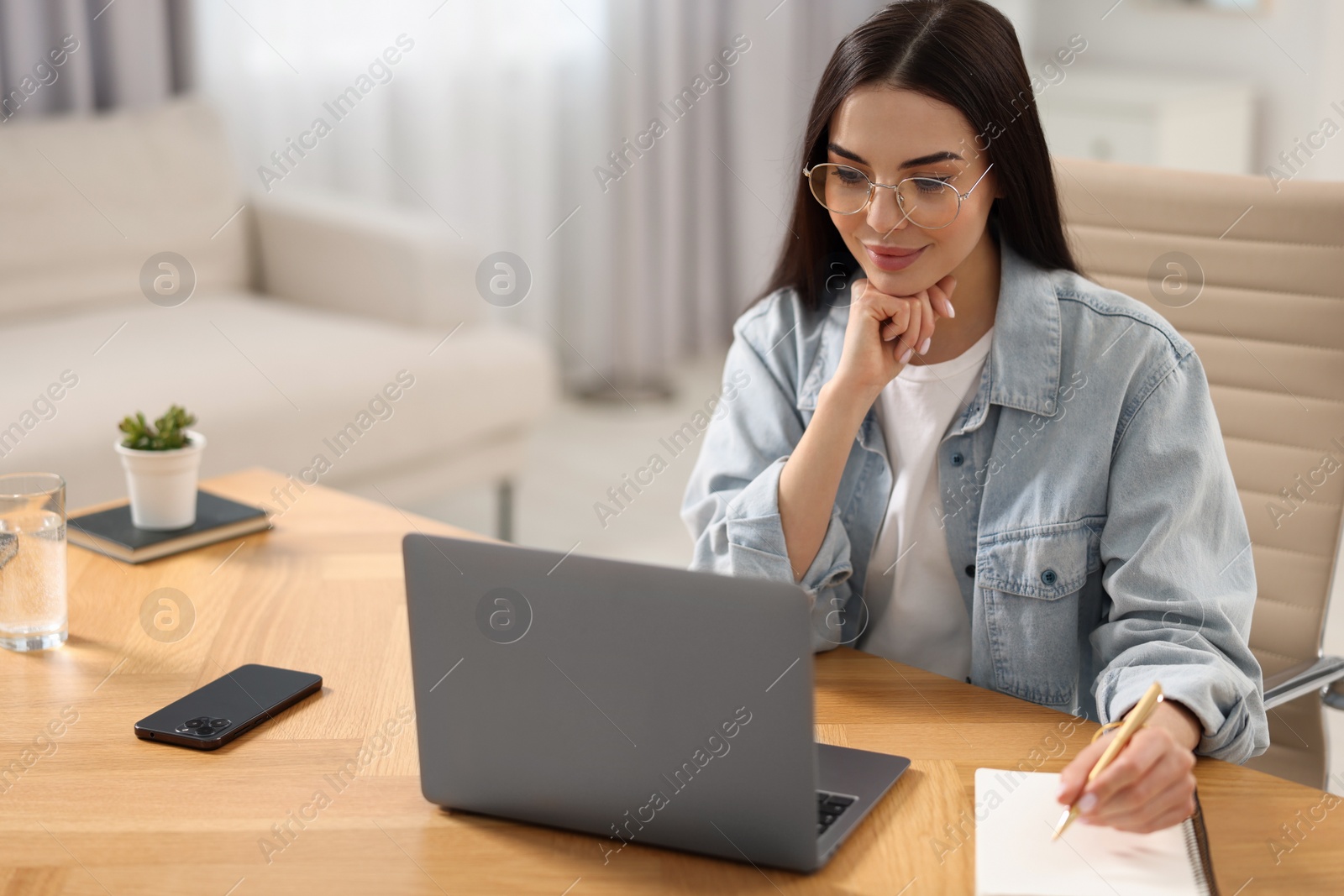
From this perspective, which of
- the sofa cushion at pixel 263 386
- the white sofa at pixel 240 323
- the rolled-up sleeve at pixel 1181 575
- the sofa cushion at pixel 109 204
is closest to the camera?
the rolled-up sleeve at pixel 1181 575

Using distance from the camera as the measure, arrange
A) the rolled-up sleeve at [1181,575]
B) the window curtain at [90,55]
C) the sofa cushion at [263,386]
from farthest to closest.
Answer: the window curtain at [90,55], the sofa cushion at [263,386], the rolled-up sleeve at [1181,575]

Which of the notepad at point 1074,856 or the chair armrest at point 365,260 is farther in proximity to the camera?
the chair armrest at point 365,260

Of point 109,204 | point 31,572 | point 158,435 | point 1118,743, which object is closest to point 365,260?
point 109,204

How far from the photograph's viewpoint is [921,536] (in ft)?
4.14

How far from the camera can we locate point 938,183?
115 centimetres

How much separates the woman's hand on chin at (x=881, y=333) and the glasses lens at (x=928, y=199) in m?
0.09

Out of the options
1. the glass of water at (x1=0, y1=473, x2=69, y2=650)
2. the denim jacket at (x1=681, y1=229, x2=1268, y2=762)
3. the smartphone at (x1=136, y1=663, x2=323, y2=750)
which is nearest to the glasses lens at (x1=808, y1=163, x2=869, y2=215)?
the denim jacket at (x1=681, y1=229, x2=1268, y2=762)

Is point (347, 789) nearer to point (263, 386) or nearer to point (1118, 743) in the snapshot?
point (1118, 743)

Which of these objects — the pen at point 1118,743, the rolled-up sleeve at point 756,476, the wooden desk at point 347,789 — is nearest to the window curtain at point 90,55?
the wooden desk at point 347,789

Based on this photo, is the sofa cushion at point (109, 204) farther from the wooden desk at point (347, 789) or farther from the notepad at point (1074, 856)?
the notepad at point (1074, 856)

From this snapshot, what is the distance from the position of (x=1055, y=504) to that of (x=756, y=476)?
278 millimetres

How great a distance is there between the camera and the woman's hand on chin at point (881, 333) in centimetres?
120

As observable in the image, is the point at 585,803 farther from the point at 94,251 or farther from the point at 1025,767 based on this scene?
the point at 94,251

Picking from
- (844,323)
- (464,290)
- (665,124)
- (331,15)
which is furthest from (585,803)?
(665,124)
